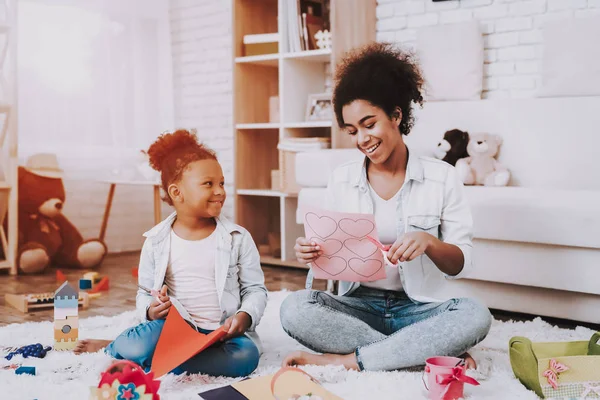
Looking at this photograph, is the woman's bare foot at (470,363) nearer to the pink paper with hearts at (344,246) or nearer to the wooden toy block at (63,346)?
the pink paper with hearts at (344,246)

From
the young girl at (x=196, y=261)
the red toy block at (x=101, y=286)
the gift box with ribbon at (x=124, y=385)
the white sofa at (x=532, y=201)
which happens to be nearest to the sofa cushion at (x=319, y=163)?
the white sofa at (x=532, y=201)

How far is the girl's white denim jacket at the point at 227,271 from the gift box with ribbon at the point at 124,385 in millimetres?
438

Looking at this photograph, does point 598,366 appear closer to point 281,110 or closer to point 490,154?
point 490,154

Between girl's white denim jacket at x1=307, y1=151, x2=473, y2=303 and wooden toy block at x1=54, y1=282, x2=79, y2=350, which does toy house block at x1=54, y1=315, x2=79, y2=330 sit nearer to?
wooden toy block at x1=54, y1=282, x2=79, y2=350

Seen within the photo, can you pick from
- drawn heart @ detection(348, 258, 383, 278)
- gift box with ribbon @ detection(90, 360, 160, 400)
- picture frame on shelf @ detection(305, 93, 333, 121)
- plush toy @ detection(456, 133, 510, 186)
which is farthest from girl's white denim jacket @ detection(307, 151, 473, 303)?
picture frame on shelf @ detection(305, 93, 333, 121)

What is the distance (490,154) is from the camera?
3119 mm

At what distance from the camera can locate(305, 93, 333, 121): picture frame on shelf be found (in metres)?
3.83

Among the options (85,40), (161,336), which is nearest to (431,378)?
(161,336)

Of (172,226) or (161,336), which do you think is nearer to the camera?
(161,336)

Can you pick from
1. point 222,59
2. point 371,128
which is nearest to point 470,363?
point 371,128

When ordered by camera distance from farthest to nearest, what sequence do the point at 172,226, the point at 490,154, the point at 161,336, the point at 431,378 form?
the point at 490,154 < the point at 172,226 < the point at 161,336 < the point at 431,378

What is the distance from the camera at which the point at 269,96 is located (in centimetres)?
423

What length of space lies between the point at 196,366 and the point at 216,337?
12 cm

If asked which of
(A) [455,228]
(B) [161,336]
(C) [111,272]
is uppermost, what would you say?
Result: (A) [455,228]
